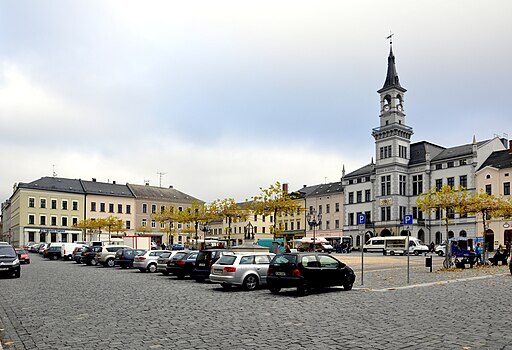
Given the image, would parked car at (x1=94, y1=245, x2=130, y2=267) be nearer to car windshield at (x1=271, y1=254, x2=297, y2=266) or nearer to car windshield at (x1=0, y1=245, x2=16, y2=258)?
car windshield at (x1=0, y1=245, x2=16, y2=258)

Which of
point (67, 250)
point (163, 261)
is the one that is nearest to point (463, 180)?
point (67, 250)

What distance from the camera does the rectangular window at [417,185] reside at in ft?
272

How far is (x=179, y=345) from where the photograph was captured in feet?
31.0

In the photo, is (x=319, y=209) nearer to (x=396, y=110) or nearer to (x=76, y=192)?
(x=396, y=110)

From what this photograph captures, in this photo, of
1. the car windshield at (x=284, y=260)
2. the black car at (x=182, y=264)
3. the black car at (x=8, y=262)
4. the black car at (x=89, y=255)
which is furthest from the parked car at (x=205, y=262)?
the black car at (x=89, y=255)

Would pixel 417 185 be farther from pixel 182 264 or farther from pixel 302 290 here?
pixel 302 290

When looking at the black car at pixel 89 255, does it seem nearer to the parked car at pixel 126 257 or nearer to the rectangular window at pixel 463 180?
the parked car at pixel 126 257

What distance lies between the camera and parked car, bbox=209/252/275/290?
20.0 m

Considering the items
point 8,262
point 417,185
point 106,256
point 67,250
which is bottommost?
point 67,250

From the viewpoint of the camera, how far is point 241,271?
20.2m

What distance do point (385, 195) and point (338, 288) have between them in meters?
67.2

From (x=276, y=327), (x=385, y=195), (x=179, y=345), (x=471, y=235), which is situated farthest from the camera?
(x=385, y=195)

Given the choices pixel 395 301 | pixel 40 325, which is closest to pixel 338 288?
pixel 395 301

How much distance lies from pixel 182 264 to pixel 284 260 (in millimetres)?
9038
